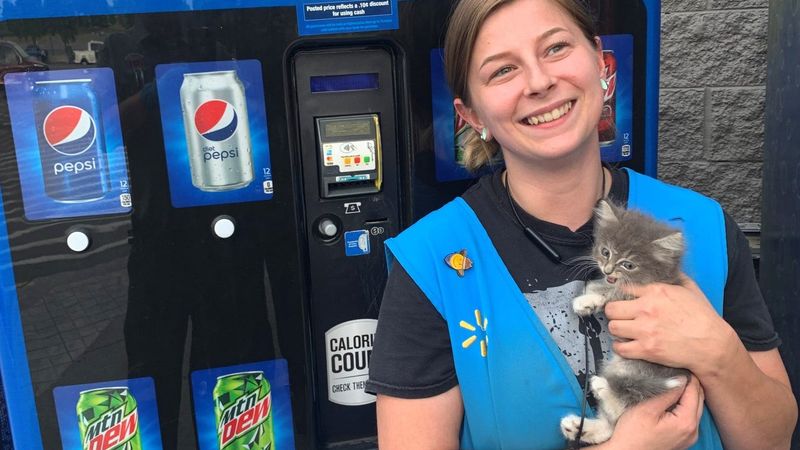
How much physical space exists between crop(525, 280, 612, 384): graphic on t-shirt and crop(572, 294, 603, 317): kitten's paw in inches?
1.6

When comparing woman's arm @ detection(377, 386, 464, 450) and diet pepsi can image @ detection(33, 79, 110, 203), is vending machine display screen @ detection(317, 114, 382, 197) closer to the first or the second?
diet pepsi can image @ detection(33, 79, 110, 203)

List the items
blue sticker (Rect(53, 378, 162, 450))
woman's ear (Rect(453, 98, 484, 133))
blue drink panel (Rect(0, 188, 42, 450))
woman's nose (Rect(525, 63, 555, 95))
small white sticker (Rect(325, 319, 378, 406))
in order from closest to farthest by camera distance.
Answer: woman's nose (Rect(525, 63, 555, 95)) < woman's ear (Rect(453, 98, 484, 133)) < blue drink panel (Rect(0, 188, 42, 450)) < blue sticker (Rect(53, 378, 162, 450)) < small white sticker (Rect(325, 319, 378, 406))

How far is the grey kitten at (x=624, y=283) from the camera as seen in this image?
1595 mm

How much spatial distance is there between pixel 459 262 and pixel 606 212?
368 millimetres

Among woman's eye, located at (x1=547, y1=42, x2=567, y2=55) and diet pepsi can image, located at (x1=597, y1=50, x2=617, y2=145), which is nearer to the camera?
woman's eye, located at (x1=547, y1=42, x2=567, y2=55)

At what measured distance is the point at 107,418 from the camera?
234cm

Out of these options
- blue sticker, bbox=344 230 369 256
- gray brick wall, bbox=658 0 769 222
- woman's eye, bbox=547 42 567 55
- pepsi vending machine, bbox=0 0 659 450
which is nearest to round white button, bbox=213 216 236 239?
pepsi vending machine, bbox=0 0 659 450

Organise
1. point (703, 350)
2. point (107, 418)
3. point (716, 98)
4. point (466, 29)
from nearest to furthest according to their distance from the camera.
Answer: point (703, 350), point (466, 29), point (107, 418), point (716, 98)

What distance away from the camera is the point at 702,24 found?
14.5 feet

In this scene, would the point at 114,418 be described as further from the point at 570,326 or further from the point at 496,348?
the point at 570,326

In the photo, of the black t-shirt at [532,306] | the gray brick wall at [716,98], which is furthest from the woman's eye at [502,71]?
the gray brick wall at [716,98]

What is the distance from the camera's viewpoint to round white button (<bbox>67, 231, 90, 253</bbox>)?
2225mm

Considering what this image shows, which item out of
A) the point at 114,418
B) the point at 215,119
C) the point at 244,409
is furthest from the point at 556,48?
the point at 114,418

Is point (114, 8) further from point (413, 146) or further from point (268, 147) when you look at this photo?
point (413, 146)
